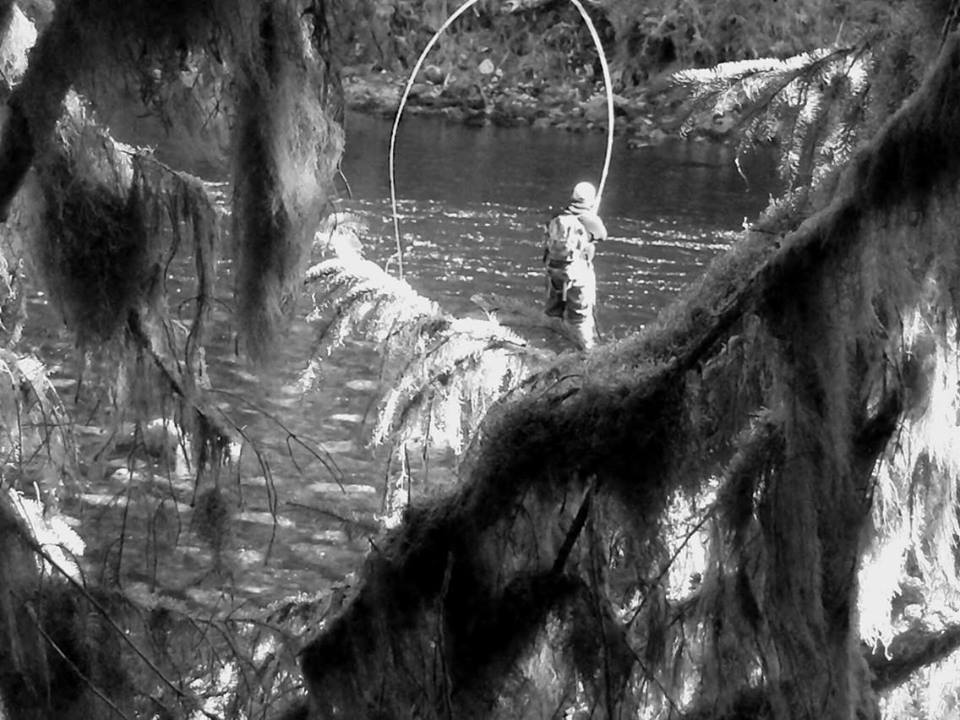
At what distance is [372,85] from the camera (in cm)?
3481

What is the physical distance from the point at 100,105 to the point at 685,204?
21.1 metres

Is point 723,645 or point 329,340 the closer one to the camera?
point 723,645

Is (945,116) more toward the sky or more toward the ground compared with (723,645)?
more toward the sky

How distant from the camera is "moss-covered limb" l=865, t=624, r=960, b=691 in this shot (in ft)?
12.4

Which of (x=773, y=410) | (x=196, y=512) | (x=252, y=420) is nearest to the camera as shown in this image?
(x=773, y=410)

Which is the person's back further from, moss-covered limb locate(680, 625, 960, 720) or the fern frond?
moss-covered limb locate(680, 625, 960, 720)

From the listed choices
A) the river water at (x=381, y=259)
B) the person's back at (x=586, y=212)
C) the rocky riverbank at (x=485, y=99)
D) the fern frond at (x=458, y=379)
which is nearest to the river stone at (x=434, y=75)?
the rocky riverbank at (x=485, y=99)

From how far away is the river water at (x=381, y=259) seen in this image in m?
8.93

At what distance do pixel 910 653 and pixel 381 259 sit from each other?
15.1 metres

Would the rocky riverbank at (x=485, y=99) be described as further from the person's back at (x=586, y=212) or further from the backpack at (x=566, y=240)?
the backpack at (x=566, y=240)

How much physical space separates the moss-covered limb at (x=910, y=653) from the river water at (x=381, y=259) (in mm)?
1253

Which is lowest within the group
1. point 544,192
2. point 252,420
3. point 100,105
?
point 252,420

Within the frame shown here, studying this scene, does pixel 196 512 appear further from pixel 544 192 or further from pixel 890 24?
pixel 544 192

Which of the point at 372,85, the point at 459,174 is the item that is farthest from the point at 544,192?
the point at 372,85
